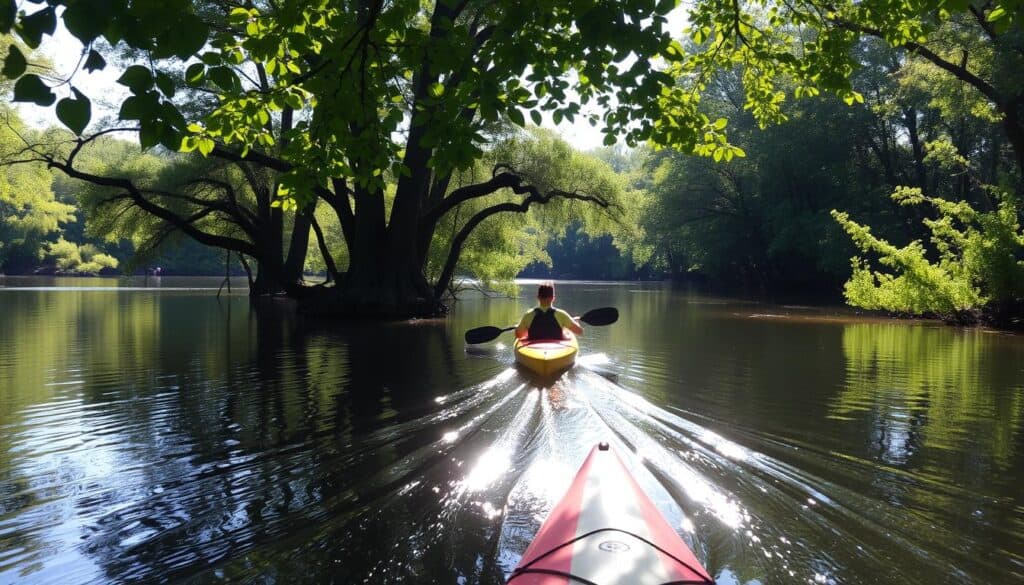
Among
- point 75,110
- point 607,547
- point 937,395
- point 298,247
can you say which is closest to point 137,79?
point 75,110

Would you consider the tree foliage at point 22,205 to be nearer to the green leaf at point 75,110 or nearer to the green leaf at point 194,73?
the green leaf at point 194,73

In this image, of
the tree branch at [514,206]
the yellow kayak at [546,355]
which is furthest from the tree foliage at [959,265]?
the yellow kayak at [546,355]

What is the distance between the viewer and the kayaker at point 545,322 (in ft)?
31.8

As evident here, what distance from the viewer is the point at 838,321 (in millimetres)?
18562

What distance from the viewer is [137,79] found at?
2570 mm

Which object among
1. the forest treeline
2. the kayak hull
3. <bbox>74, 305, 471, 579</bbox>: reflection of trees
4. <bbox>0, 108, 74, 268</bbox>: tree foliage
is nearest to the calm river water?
<bbox>74, 305, 471, 579</bbox>: reflection of trees

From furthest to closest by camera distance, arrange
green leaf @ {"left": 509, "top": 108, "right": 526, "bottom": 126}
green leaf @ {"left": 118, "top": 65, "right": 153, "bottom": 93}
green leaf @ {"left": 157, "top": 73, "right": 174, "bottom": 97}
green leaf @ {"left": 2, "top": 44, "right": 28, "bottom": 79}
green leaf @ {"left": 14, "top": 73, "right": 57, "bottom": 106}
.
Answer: green leaf @ {"left": 509, "top": 108, "right": 526, "bottom": 126}
green leaf @ {"left": 157, "top": 73, "right": 174, "bottom": 97}
green leaf @ {"left": 118, "top": 65, "right": 153, "bottom": 93}
green leaf @ {"left": 14, "top": 73, "right": 57, "bottom": 106}
green leaf @ {"left": 2, "top": 44, "right": 28, "bottom": 79}

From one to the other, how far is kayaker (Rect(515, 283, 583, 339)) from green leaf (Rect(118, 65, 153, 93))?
7.24 m

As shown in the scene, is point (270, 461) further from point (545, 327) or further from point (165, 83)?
point (545, 327)

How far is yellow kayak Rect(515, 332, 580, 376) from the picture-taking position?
8.55m

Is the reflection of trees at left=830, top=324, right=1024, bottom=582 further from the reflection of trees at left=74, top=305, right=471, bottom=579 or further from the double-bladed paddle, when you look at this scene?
the double-bladed paddle

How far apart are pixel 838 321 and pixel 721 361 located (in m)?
10.3

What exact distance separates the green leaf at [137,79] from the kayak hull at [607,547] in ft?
8.25

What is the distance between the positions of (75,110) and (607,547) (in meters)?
2.64
